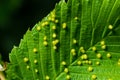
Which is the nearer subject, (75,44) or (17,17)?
(75,44)

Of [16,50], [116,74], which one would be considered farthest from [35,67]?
[116,74]

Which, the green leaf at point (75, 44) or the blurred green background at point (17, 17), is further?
the blurred green background at point (17, 17)

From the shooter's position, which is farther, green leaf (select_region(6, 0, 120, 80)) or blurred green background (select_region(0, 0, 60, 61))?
blurred green background (select_region(0, 0, 60, 61))

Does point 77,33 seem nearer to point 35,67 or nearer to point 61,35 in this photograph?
point 61,35
